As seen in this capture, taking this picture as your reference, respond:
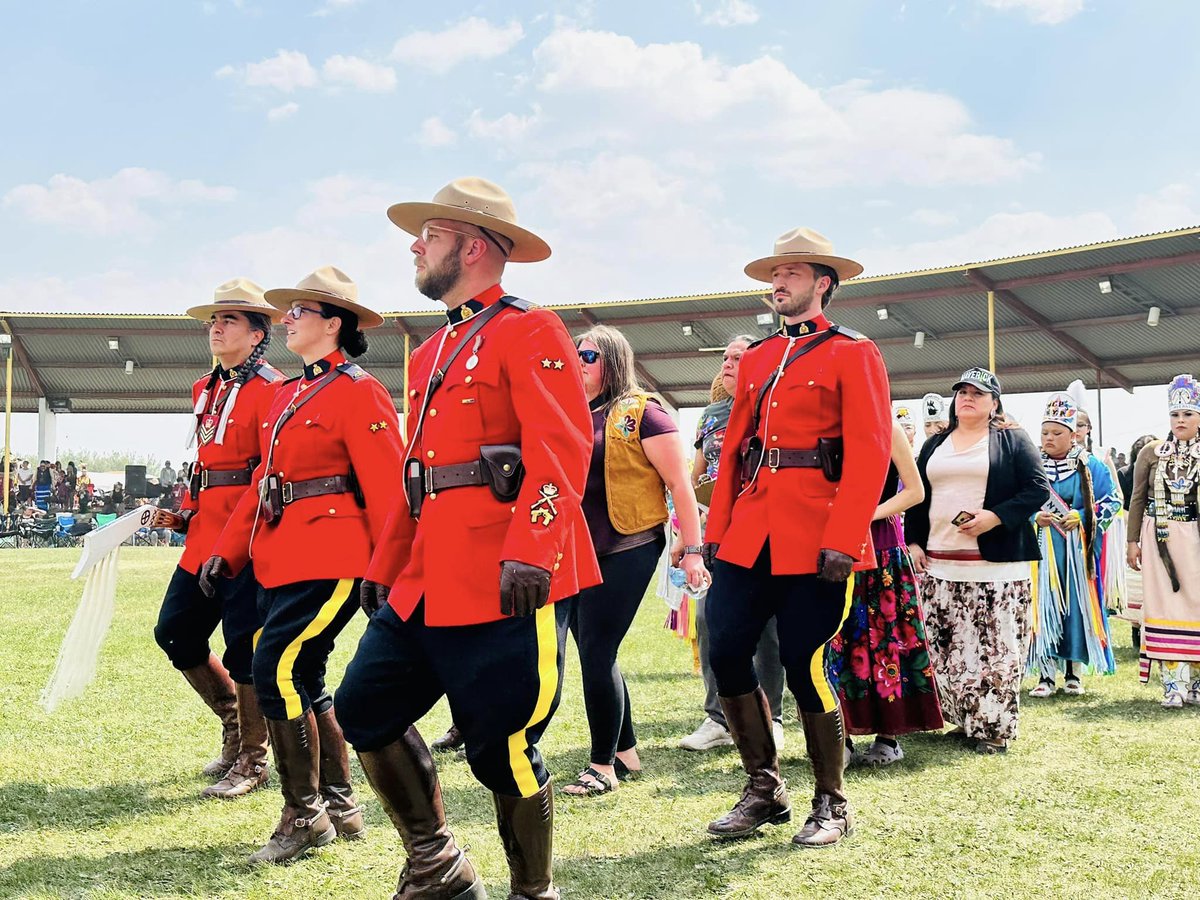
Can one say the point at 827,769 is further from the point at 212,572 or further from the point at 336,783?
the point at 212,572

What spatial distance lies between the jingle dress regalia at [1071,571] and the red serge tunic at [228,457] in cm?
544

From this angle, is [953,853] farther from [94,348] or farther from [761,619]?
Answer: [94,348]

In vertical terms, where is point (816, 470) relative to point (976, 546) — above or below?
above

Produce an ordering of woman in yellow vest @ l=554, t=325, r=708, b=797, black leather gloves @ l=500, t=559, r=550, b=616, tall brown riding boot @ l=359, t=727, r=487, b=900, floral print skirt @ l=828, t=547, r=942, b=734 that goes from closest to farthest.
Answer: black leather gloves @ l=500, t=559, r=550, b=616 < tall brown riding boot @ l=359, t=727, r=487, b=900 < woman in yellow vest @ l=554, t=325, r=708, b=797 < floral print skirt @ l=828, t=547, r=942, b=734

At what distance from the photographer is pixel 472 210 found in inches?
124

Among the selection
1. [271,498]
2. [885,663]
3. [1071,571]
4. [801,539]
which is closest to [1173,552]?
[1071,571]

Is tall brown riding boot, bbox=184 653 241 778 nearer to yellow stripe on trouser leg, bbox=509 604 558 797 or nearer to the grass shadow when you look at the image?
the grass shadow

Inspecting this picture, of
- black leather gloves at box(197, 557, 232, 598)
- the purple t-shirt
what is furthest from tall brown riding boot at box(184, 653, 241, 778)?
the purple t-shirt

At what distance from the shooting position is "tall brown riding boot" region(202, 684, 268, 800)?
Answer: 15.7ft

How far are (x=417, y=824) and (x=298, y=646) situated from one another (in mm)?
1045

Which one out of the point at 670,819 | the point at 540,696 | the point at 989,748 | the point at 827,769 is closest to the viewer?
the point at 540,696

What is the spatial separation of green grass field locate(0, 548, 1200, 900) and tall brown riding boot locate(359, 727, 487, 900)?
0.51 m

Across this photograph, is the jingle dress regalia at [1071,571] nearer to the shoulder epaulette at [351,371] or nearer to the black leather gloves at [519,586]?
the shoulder epaulette at [351,371]

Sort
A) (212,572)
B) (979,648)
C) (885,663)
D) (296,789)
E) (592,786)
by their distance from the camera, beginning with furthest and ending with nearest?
(979,648)
(885,663)
(592,786)
(212,572)
(296,789)
